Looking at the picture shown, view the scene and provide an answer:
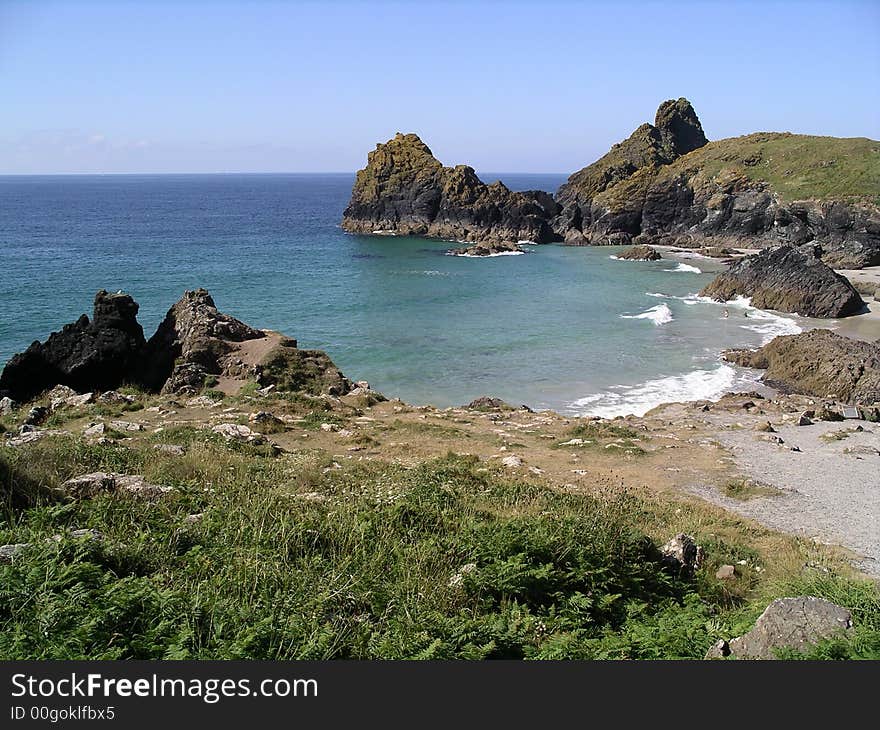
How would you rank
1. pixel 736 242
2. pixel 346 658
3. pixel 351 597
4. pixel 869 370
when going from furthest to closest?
1. pixel 736 242
2. pixel 869 370
3. pixel 351 597
4. pixel 346 658

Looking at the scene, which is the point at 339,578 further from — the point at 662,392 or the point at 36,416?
the point at 662,392

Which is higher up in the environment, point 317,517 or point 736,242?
point 736,242

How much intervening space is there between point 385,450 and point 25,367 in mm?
13501

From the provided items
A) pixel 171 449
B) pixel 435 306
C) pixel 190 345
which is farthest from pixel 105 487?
pixel 435 306

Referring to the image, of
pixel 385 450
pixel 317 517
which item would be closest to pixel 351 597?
pixel 317 517

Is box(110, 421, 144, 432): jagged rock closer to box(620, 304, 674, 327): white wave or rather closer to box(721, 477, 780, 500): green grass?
box(721, 477, 780, 500): green grass

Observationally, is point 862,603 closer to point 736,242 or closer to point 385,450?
point 385,450

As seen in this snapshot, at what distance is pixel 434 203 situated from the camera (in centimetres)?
9831

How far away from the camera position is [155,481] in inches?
387

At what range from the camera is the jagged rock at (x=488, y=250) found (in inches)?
3189

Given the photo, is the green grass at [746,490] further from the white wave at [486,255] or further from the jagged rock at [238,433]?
the white wave at [486,255]

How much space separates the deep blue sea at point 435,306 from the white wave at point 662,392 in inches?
4.9

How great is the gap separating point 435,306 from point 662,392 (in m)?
23.6

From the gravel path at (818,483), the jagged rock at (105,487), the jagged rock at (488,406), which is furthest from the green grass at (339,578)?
the jagged rock at (488,406)
